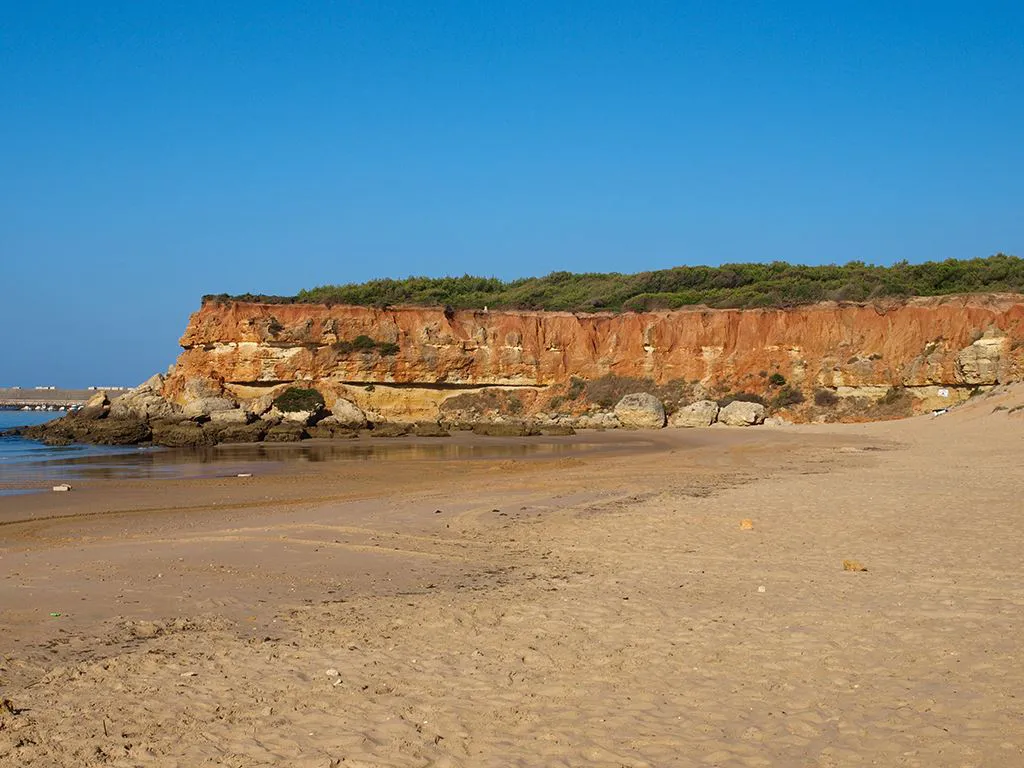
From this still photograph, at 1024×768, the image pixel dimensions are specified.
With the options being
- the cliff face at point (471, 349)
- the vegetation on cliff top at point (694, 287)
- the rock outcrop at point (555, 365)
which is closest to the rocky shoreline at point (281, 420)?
the rock outcrop at point (555, 365)

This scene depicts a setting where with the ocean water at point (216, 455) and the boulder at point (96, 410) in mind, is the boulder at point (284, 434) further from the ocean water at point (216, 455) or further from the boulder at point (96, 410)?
the boulder at point (96, 410)

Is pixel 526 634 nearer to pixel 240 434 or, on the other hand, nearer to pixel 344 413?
pixel 240 434

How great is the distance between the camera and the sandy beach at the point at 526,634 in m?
4.78

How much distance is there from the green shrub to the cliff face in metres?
0.76

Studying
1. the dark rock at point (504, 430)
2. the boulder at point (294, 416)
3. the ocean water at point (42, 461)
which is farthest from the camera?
the boulder at point (294, 416)

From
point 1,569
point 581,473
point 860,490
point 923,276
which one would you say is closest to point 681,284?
point 923,276

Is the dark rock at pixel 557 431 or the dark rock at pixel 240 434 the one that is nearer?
the dark rock at pixel 240 434

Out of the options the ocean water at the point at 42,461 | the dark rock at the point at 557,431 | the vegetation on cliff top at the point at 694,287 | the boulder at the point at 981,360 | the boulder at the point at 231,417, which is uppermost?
the vegetation on cliff top at the point at 694,287

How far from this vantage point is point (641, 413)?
3947 centimetres

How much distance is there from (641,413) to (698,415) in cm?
246

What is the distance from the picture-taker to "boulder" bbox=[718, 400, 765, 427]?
37.8 metres

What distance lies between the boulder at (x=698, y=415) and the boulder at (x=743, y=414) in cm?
59

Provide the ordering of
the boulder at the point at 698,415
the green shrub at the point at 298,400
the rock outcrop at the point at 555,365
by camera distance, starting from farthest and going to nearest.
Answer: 1. the green shrub at the point at 298,400
2. the rock outcrop at the point at 555,365
3. the boulder at the point at 698,415

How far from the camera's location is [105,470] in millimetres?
23531
